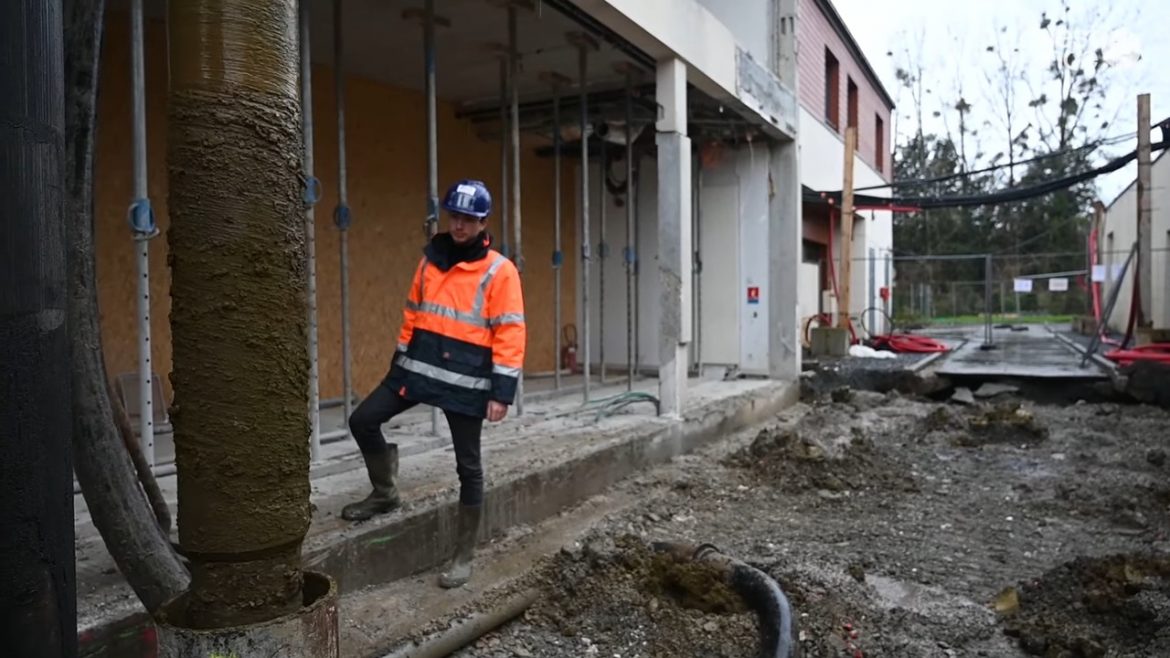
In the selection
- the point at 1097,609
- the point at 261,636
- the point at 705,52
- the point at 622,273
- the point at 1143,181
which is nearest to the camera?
the point at 261,636

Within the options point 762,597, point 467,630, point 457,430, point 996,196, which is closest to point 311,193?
point 457,430

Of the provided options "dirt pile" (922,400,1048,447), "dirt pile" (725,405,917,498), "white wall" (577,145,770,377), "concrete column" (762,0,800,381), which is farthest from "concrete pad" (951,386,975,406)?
"dirt pile" (725,405,917,498)

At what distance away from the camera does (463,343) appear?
4.03m

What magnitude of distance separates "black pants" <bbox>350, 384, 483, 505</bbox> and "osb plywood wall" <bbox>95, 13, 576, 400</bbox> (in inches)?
123

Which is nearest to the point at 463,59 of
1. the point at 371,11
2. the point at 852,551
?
the point at 371,11

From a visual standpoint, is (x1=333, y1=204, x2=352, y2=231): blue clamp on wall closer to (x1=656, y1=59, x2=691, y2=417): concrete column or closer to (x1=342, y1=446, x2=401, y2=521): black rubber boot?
(x1=342, y1=446, x2=401, y2=521): black rubber boot

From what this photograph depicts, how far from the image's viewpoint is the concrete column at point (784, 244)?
10.6 meters

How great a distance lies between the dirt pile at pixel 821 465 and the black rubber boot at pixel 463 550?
120 inches

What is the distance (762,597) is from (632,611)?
0.62 m

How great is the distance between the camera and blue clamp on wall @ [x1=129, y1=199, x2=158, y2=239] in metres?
3.86

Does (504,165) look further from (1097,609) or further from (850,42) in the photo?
(850,42)

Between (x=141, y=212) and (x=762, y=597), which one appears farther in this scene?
(x=141, y=212)

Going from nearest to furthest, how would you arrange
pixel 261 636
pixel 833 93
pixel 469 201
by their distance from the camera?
pixel 261 636, pixel 469 201, pixel 833 93

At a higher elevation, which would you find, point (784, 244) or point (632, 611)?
point (784, 244)
